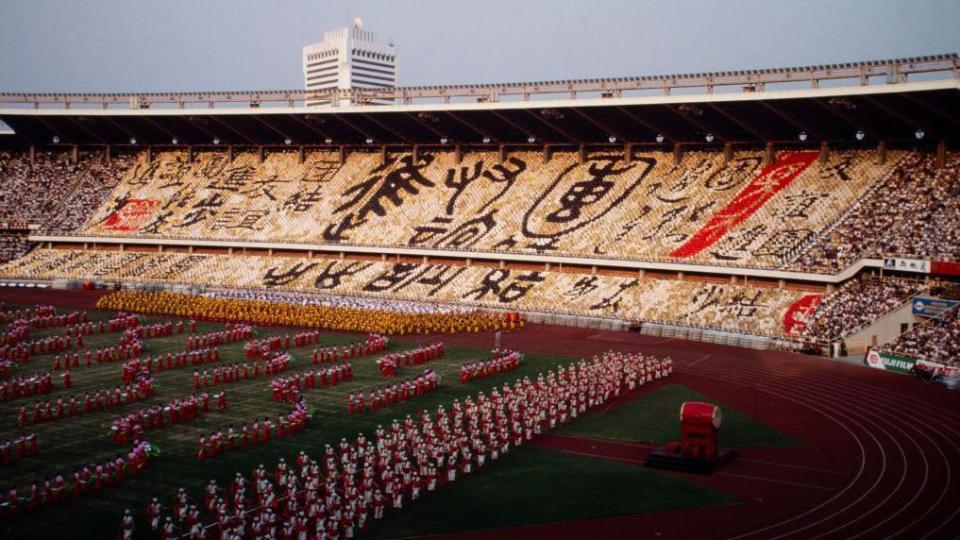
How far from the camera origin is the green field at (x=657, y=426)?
22844 millimetres

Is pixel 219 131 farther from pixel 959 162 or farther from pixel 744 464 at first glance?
pixel 744 464

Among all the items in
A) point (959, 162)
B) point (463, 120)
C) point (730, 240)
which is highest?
point (463, 120)

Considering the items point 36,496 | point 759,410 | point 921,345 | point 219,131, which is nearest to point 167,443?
point 36,496

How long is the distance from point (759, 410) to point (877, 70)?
21.5m

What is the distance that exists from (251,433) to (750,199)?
Result: 3189cm

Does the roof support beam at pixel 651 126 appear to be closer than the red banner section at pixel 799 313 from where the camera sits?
No

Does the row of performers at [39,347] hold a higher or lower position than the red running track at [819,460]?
higher

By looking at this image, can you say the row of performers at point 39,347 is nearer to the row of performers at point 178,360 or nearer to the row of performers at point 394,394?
the row of performers at point 178,360

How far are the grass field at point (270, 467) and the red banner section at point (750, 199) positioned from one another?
20.7m

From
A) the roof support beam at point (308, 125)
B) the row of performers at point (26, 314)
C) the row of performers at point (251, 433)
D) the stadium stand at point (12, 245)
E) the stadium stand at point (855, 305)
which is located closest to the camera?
the row of performers at point (251, 433)

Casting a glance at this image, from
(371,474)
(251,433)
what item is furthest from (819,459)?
(251,433)

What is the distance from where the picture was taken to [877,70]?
4009cm

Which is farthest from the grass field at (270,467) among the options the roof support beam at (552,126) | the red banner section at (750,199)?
the roof support beam at (552,126)

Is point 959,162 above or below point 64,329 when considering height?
above
